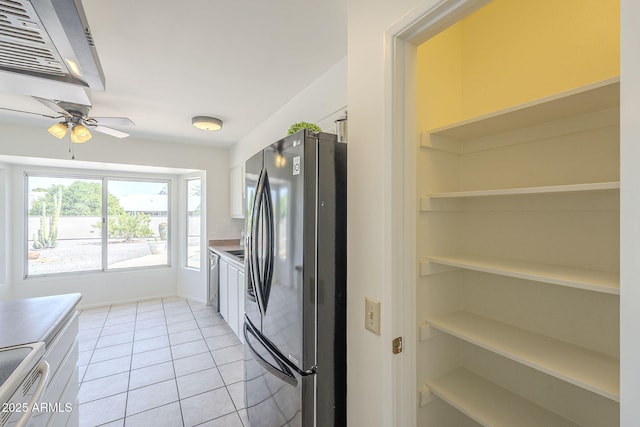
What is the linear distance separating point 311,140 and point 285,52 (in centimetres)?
99

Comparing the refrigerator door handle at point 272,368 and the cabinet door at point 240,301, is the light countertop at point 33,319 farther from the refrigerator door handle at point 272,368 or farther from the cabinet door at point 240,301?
the cabinet door at point 240,301

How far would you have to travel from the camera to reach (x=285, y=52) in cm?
190

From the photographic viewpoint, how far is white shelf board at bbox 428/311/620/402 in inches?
33.4

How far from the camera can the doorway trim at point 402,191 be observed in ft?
3.46

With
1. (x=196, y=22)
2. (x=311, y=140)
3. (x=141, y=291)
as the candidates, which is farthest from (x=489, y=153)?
(x=141, y=291)

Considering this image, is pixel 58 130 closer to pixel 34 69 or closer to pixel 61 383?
pixel 34 69

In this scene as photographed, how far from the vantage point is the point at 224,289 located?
3479mm

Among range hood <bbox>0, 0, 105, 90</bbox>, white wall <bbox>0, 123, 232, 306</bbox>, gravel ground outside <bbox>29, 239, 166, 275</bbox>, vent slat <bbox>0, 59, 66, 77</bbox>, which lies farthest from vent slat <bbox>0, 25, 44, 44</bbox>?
gravel ground outside <bbox>29, 239, 166, 275</bbox>

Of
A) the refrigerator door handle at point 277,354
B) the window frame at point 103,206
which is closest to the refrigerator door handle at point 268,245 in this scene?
the refrigerator door handle at point 277,354

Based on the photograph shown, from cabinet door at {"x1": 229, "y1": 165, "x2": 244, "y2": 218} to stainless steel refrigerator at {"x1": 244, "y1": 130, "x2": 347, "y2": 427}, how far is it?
2.60m

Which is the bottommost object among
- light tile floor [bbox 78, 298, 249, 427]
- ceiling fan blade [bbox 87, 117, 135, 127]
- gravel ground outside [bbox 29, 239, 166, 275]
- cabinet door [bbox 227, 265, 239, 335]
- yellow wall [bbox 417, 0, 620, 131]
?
light tile floor [bbox 78, 298, 249, 427]

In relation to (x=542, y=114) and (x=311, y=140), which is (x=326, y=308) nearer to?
(x=311, y=140)

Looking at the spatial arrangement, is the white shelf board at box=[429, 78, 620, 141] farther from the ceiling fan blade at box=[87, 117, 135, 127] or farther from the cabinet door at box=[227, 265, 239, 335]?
the ceiling fan blade at box=[87, 117, 135, 127]

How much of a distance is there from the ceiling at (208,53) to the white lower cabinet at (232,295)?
5.67ft
